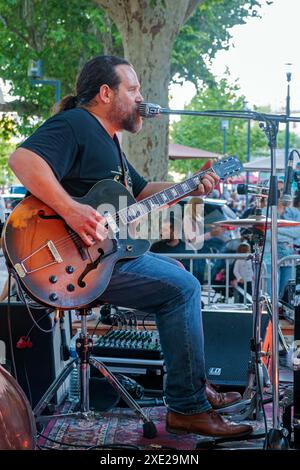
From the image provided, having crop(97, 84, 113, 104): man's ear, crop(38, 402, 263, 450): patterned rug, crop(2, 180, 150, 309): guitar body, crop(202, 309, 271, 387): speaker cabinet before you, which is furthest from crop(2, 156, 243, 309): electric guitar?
crop(202, 309, 271, 387): speaker cabinet

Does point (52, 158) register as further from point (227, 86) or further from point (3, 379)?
point (227, 86)

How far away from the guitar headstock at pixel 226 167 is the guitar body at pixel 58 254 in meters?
0.67

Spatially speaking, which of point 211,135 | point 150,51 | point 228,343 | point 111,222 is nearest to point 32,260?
point 111,222

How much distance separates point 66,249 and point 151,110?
0.81m

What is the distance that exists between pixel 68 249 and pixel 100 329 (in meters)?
2.34

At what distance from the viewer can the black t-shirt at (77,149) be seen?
11.5 feet

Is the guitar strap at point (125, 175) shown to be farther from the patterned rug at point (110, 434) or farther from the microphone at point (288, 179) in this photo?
the patterned rug at point (110, 434)

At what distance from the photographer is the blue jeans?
142 inches

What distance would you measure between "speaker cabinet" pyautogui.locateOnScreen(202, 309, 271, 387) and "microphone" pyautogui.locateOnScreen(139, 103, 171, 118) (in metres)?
1.88

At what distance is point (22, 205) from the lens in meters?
3.48

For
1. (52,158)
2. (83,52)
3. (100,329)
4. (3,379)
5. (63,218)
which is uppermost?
(83,52)

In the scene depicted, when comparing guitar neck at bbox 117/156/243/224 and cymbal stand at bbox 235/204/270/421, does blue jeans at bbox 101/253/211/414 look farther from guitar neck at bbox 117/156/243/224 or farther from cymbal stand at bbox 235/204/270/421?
cymbal stand at bbox 235/204/270/421
